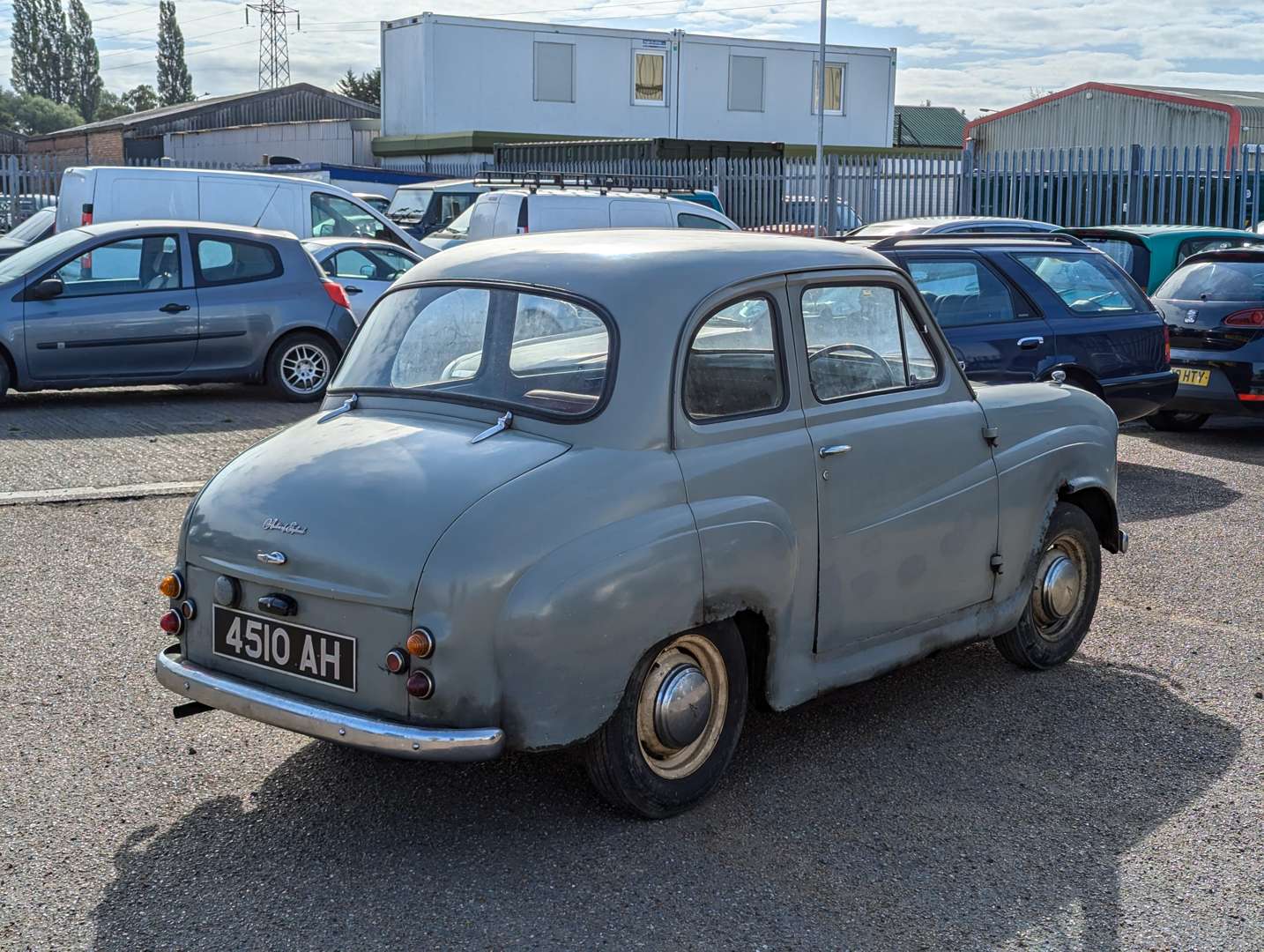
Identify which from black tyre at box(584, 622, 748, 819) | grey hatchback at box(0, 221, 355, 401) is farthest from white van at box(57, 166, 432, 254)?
black tyre at box(584, 622, 748, 819)

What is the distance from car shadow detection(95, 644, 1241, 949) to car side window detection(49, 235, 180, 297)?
8584 mm

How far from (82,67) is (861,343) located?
148435 millimetres

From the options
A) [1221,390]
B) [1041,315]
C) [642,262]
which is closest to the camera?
[642,262]

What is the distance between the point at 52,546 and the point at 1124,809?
551 centimetres

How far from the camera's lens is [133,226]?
12.7m

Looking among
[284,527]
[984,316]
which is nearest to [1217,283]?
[984,316]

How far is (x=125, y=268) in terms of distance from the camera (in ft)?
41.2

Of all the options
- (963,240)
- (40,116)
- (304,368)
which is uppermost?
(40,116)

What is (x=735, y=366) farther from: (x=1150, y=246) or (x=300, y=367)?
(x=1150, y=246)

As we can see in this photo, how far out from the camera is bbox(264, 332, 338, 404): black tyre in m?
13.3

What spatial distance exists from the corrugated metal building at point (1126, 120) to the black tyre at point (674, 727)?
133 ft

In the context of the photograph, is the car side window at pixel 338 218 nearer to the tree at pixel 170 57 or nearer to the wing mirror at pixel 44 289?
the wing mirror at pixel 44 289

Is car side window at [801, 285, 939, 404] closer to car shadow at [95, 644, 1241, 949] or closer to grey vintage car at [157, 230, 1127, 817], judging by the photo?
grey vintage car at [157, 230, 1127, 817]

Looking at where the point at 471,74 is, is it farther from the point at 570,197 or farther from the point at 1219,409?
the point at 1219,409
